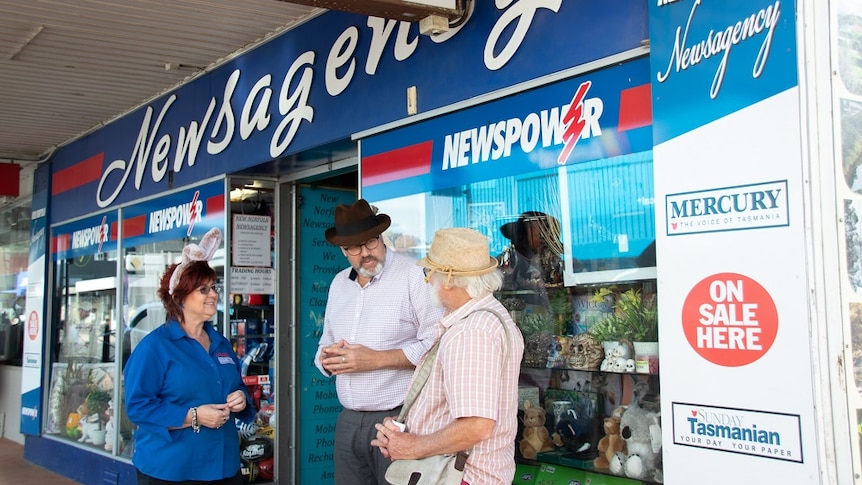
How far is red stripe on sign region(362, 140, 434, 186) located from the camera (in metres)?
4.17

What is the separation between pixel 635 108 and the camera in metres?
3.12

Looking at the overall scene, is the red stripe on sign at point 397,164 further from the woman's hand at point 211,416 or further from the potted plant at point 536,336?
the woman's hand at point 211,416

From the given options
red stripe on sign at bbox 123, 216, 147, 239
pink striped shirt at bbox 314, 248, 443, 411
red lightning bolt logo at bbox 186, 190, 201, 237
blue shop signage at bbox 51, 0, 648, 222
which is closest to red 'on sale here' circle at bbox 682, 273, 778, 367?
blue shop signage at bbox 51, 0, 648, 222

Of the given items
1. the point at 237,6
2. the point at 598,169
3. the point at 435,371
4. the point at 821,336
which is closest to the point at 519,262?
the point at 598,169

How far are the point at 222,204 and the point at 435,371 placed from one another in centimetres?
380

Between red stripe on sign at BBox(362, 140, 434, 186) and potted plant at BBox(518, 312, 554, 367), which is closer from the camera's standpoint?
potted plant at BBox(518, 312, 554, 367)

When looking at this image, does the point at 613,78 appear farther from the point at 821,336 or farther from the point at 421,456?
the point at 421,456

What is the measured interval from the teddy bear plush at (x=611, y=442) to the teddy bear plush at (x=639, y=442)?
0.8 inches

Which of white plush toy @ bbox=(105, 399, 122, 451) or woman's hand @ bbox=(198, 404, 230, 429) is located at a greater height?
woman's hand @ bbox=(198, 404, 230, 429)

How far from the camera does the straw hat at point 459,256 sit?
263 centimetres

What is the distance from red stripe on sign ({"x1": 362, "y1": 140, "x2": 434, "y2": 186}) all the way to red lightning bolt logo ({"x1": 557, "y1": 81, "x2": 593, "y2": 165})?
35.0 inches

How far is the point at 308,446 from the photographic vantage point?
5.93 meters

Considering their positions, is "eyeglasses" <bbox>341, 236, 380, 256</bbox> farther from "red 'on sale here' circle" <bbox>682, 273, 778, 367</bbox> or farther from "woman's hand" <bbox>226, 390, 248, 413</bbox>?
→ "red 'on sale here' circle" <bbox>682, 273, 778, 367</bbox>

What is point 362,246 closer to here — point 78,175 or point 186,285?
point 186,285
